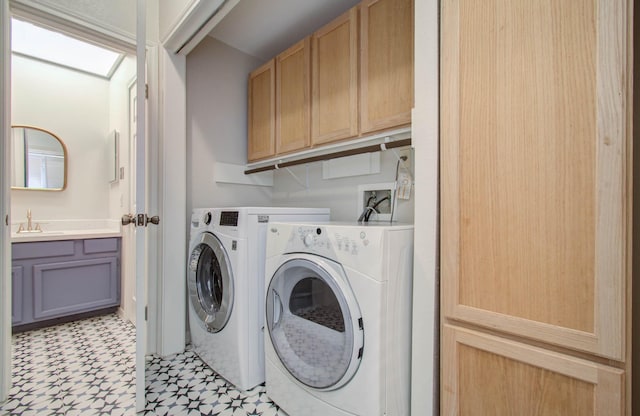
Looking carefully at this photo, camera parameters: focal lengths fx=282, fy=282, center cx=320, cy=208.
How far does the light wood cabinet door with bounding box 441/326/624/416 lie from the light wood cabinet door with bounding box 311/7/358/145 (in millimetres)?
1195

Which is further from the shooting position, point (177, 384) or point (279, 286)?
point (177, 384)

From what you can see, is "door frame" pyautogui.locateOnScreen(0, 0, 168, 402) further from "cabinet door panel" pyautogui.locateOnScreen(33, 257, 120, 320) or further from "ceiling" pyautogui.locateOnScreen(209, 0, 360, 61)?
"cabinet door panel" pyautogui.locateOnScreen(33, 257, 120, 320)

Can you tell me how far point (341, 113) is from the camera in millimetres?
1684

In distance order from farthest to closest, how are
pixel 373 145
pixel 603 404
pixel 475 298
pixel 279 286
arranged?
pixel 373 145 → pixel 279 286 → pixel 475 298 → pixel 603 404

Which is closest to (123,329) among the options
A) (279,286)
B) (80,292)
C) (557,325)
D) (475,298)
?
(80,292)

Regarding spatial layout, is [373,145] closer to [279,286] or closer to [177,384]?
[279,286]

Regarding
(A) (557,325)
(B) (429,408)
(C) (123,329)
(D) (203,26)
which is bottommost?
(C) (123,329)

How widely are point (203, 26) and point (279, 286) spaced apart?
1585mm

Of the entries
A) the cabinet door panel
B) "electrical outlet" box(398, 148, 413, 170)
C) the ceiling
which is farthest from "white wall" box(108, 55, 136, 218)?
"electrical outlet" box(398, 148, 413, 170)

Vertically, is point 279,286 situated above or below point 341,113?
below

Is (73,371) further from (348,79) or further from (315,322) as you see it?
(348,79)

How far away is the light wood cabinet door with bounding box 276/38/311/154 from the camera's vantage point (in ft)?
6.20

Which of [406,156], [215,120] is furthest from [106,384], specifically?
[406,156]

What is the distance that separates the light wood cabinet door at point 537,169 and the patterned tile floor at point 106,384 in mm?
1237
